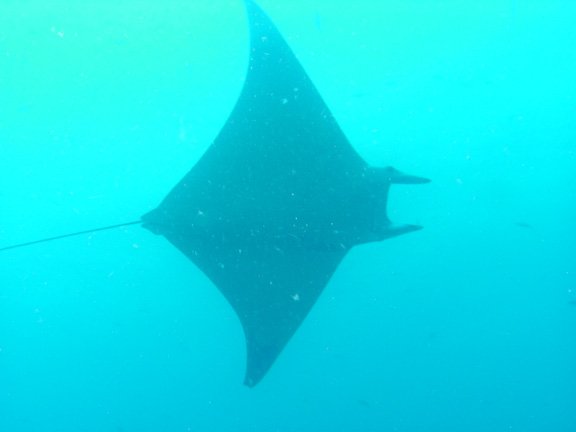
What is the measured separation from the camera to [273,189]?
209cm

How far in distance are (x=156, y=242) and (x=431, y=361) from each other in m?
3.14

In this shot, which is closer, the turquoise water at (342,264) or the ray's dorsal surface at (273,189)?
the ray's dorsal surface at (273,189)

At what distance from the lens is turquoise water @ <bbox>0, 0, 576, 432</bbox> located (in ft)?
11.6

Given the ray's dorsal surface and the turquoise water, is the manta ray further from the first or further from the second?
the turquoise water

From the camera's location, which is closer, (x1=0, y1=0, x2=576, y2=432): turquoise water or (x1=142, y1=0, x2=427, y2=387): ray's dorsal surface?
(x1=142, y1=0, x2=427, y2=387): ray's dorsal surface

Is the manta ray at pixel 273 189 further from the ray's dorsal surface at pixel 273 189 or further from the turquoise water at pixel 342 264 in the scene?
the turquoise water at pixel 342 264

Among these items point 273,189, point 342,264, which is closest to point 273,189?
point 273,189

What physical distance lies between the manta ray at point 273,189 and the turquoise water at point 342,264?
1.50 meters

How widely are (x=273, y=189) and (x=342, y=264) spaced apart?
178 centimetres

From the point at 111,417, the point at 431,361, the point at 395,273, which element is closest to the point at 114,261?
the point at 111,417

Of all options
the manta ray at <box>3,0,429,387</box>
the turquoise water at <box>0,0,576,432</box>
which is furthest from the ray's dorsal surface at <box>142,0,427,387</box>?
the turquoise water at <box>0,0,576,432</box>

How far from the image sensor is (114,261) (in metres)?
3.63

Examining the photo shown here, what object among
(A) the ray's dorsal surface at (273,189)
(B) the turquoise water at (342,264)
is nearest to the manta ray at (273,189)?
(A) the ray's dorsal surface at (273,189)

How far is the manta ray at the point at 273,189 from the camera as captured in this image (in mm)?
1994
